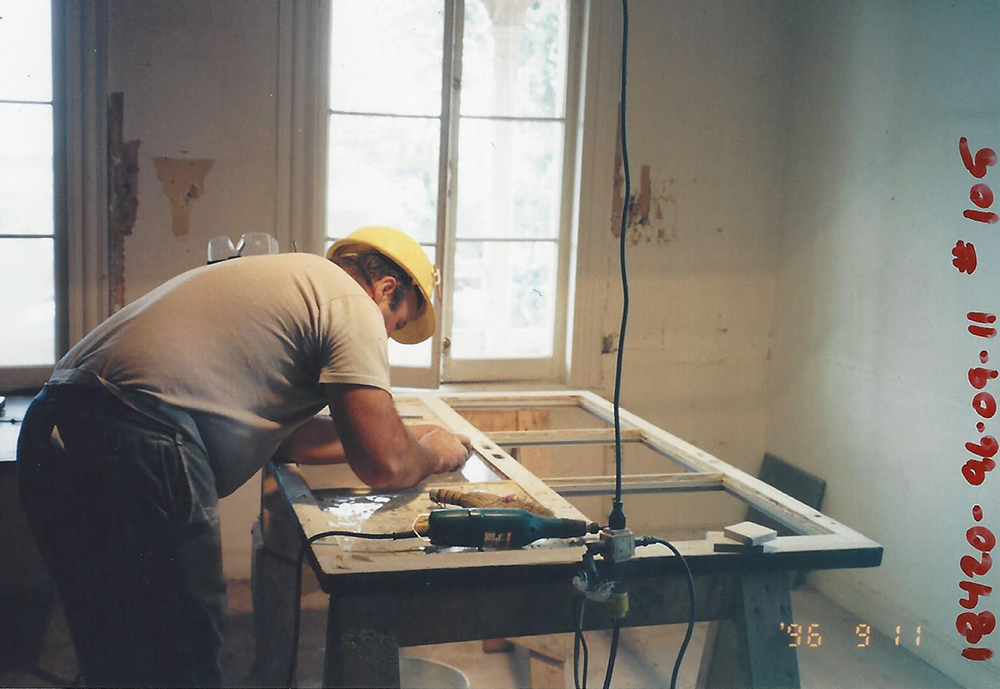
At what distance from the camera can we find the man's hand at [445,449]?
2145 mm

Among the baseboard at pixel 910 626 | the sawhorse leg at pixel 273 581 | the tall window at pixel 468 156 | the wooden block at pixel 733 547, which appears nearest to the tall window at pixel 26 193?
the tall window at pixel 468 156

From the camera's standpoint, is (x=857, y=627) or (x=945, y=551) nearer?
(x=945, y=551)

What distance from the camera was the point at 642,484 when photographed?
85.5 inches

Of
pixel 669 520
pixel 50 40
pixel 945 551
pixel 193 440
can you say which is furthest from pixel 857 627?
pixel 50 40

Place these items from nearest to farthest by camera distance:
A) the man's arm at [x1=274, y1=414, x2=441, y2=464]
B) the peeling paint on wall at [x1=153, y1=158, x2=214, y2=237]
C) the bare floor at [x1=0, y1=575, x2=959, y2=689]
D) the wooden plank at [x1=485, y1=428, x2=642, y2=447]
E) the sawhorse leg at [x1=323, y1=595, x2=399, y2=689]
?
the sawhorse leg at [x1=323, y1=595, x2=399, y2=689]
the man's arm at [x1=274, y1=414, x2=441, y2=464]
the wooden plank at [x1=485, y1=428, x2=642, y2=447]
the bare floor at [x1=0, y1=575, x2=959, y2=689]
the peeling paint on wall at [x1=153, y1=158, x2=214, y2=237]

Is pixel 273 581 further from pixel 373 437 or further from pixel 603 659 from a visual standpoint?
pixel 603 659

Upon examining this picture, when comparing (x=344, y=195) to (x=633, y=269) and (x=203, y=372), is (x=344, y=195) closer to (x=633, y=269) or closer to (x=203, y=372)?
(x=633, y=269)

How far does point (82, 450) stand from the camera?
174 centimetres

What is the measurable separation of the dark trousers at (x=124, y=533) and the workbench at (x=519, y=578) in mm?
219

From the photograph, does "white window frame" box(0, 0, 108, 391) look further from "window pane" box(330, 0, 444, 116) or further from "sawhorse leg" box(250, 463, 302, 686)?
"sawhorse leg" box(250, 463, 302, 686)

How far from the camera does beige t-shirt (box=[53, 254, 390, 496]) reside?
178 cm

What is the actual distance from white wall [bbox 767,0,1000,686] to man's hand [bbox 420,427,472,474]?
6.14ft

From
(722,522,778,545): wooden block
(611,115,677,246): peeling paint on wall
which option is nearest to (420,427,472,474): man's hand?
(722,522,778,545): wooden block

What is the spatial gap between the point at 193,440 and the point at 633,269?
2651 millimetres
